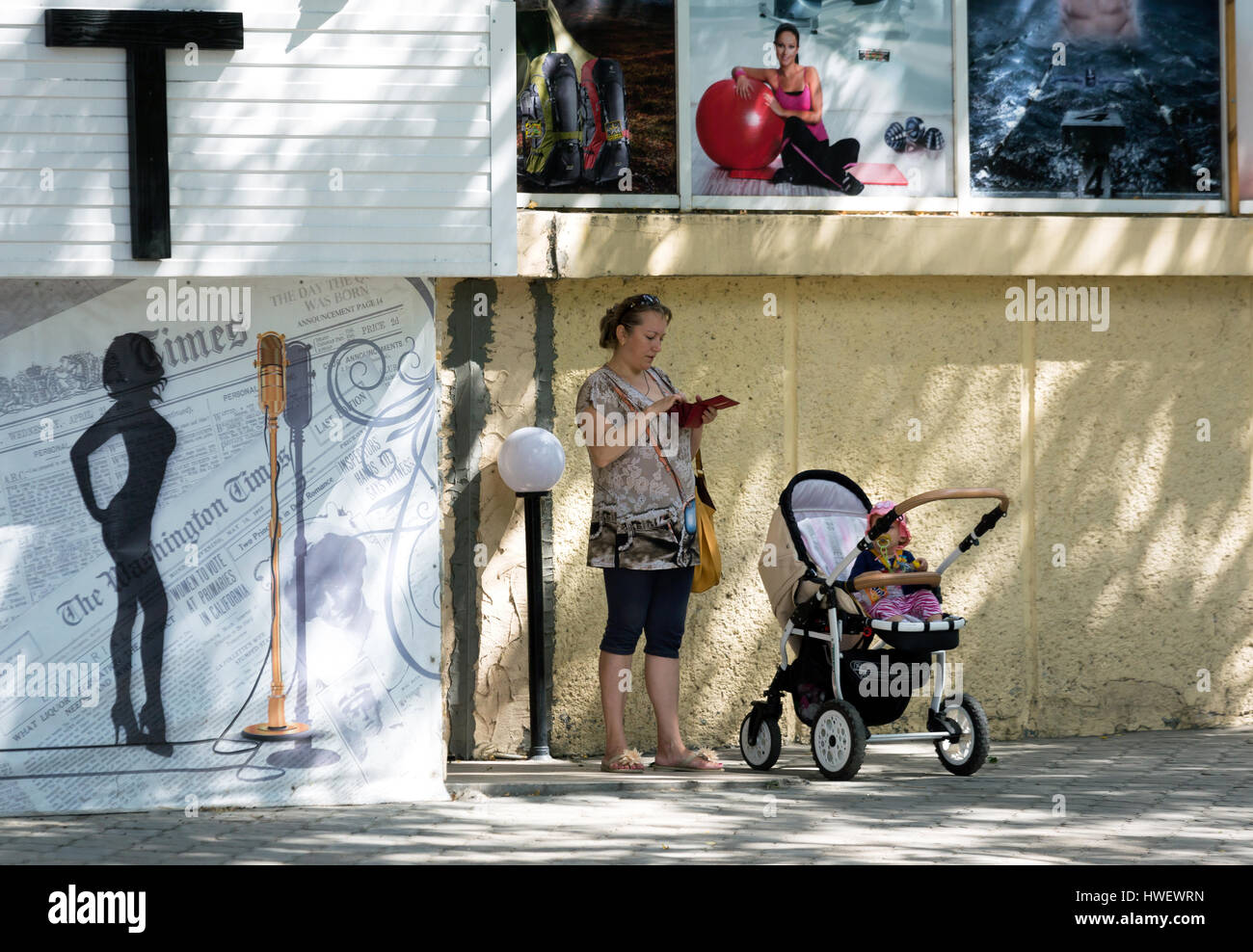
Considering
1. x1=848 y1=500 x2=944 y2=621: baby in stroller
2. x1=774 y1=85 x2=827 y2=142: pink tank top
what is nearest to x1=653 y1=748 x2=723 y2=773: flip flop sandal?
x1=848 y1=500 x2=944 y2=621: baby in stroller

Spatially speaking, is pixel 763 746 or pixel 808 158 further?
pixel 808 158

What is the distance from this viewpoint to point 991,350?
340 inches

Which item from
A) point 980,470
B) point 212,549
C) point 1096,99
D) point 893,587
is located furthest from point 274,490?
point 1096,99

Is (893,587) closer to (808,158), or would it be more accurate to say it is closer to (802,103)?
(808,158)

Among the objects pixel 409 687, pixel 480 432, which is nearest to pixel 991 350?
pixel 480 432

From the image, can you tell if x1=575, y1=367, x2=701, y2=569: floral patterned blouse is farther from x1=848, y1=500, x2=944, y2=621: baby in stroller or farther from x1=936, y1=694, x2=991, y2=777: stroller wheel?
x1=936, y1=694, x2=991, y2=777: stroller wheel

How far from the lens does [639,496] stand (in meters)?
7.28

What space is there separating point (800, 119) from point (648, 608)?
9.59 feet

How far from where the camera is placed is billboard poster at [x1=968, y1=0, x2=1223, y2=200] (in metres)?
8.80

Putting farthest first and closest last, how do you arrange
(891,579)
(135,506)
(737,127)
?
(737,127) → (891,579) → (135,506)

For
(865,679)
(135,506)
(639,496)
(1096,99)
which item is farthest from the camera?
(1096,99)

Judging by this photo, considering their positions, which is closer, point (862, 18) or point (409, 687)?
point (409, 687)

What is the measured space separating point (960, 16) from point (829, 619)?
3.60m
